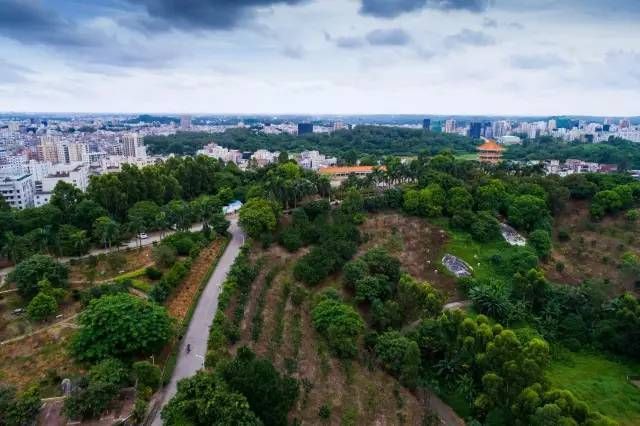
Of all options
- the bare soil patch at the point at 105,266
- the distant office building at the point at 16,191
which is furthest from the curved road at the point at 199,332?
the distant office building at the point at 16,191

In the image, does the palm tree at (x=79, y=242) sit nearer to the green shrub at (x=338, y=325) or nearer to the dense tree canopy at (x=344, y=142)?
the green shrub at (x=338, y=325)

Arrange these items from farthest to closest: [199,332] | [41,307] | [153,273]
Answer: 1. [153,273]
2. [199,332]
3. [41,307]

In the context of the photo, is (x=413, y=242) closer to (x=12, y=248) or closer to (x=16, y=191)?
(x=12, y=248)

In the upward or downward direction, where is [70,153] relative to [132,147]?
downward

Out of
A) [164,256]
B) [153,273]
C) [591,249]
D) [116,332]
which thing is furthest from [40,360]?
[591,249]

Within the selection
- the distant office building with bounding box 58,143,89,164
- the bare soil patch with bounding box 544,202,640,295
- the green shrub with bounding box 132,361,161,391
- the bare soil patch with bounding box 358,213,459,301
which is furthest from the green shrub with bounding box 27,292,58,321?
the distant office building with bounding box 58,143,89,164

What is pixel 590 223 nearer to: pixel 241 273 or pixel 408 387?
pixel 408 387

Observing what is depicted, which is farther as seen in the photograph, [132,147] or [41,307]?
[132,147]

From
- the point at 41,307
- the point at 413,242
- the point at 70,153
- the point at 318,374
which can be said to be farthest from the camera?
the point at 70,153
